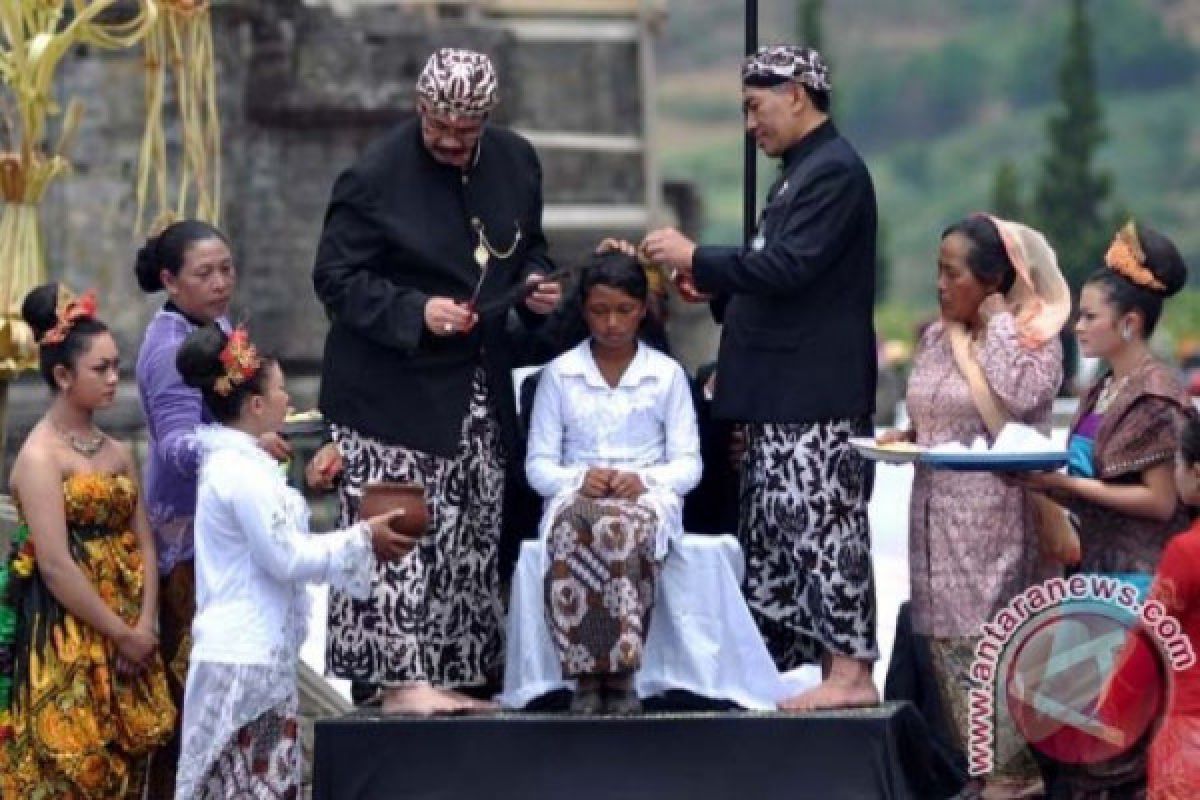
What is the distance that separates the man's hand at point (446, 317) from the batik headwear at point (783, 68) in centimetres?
105

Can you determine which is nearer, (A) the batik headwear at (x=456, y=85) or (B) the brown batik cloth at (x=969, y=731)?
(B) the brown batik cloth at (x=969, y=731)

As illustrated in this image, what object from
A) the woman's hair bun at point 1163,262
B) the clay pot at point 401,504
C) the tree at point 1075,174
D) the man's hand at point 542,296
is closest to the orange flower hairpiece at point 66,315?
the clay pot at point 401,504

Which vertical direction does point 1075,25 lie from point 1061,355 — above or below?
above

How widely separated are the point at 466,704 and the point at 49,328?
159 centimetres

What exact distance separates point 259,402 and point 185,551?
95cm

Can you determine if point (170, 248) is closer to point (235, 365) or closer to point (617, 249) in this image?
point (235, 365)

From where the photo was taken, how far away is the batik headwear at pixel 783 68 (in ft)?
31.7

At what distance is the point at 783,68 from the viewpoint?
9.68 m

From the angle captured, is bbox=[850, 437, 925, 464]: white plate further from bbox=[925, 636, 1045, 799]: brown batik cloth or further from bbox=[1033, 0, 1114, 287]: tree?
bbox=[1033, 0, 1114, 287]: tree

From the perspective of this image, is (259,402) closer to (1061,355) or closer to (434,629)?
(434,629)

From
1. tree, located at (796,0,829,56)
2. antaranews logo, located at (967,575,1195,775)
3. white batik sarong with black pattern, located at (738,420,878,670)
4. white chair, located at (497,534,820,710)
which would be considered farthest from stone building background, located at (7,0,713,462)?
tree, located at (796,0,829,56)

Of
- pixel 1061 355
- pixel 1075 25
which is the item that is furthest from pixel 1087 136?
pixel 1061 355

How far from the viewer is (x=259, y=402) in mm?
9047

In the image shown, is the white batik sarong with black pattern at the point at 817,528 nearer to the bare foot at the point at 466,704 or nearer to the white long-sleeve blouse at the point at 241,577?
the bare foot at the point at 466,704
